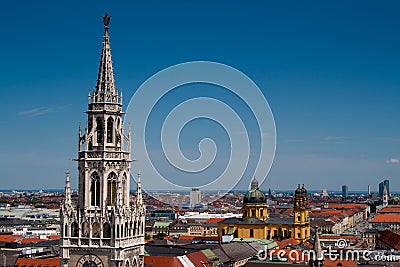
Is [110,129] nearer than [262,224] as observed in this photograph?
Yes

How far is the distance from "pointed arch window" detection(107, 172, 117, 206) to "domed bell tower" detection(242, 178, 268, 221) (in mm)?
99795

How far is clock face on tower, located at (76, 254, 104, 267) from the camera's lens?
140 feet

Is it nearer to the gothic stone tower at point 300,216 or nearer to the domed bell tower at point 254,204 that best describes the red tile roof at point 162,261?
the domed bell tower at point 254,204

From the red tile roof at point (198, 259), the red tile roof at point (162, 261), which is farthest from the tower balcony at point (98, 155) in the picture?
the red tile roof at point (198, 259)

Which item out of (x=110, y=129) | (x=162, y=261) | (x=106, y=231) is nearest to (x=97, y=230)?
(x=106, y=231)

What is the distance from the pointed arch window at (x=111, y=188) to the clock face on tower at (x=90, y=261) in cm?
316

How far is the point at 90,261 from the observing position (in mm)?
42844

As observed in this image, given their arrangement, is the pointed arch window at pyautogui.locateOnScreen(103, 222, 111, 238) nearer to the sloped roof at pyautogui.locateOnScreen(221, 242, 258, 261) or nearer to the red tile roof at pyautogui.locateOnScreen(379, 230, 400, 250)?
the sloped roof at pyautogui.locateOnScreen(221, 242, 258, 261)

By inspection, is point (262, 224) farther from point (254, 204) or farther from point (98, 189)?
point (98, 189)

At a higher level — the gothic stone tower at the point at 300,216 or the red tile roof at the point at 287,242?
the gothic stone tower at the point at 300,216

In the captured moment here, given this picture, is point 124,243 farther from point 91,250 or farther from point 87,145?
point 87,145

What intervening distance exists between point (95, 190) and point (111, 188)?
3.00 ft

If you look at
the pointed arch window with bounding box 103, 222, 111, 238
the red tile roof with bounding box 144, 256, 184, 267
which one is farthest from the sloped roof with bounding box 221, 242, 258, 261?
the pointed arch window with bounding box 103, 222, 111, 238

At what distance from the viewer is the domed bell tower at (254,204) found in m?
142
